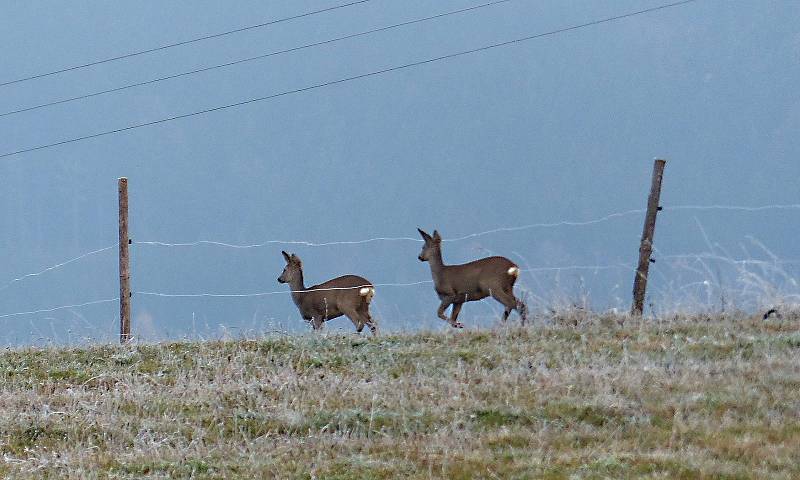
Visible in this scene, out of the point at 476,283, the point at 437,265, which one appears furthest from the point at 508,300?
the point at 437,265

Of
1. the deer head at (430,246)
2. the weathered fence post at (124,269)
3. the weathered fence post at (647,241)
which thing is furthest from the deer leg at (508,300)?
the weathered fence post at (124,269)

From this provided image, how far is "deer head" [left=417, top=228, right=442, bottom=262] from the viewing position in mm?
18000

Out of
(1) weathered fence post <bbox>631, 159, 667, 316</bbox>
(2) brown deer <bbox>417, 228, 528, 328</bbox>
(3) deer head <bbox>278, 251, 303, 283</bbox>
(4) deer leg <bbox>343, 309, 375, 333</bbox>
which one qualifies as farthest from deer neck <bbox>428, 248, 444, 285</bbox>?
(1) weathered fence post <bbox>631, 159, 667, 316</bbox>

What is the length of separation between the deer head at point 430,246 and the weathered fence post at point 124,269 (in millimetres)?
4502

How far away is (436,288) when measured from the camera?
1734cm

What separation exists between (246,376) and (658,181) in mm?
6271

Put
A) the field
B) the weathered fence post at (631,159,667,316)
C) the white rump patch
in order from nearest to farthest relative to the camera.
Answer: the field < the weathered fence post at (631,159,667,316) < the white rump patch

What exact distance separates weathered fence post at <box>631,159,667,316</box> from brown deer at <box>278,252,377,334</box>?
4.01 m

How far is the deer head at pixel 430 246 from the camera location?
1800 cm

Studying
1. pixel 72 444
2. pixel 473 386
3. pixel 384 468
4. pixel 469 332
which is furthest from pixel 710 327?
pixel 72 444

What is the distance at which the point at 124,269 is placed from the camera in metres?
15.7

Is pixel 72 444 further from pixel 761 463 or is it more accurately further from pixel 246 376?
pixel 761 463

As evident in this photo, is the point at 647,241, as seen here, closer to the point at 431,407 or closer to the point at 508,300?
the point at 508,300

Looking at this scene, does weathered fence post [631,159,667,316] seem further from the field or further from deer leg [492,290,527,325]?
deer leg [492,290,527,325]
